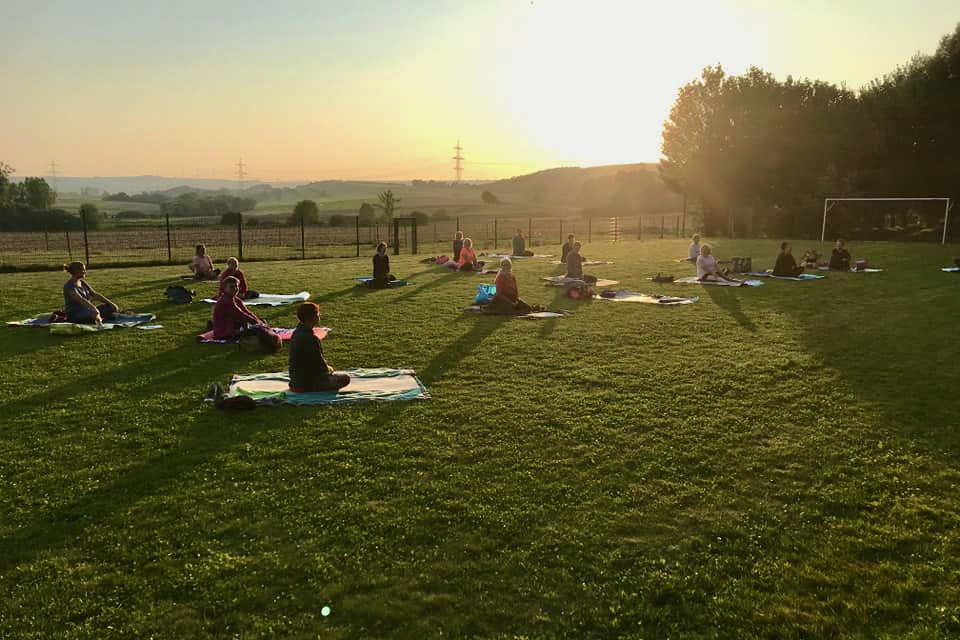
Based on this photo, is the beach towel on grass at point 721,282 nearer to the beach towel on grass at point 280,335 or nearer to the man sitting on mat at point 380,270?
the man sitting on mat at point 380,270

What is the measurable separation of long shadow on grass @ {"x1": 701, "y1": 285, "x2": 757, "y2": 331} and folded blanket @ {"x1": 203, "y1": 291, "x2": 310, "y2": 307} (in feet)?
33.0

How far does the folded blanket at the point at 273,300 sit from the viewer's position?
14.7m

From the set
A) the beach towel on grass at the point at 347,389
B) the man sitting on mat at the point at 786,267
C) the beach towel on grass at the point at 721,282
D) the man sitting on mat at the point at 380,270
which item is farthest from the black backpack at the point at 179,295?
the man sitting on mat at the point at 786,267

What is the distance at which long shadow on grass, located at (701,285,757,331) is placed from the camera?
12430 mm

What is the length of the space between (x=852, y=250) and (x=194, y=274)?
91.2 ft

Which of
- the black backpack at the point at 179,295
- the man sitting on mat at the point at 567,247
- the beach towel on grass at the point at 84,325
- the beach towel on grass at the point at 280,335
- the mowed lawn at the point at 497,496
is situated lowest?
the mowed lawn at the point at 497,496

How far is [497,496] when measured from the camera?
509 centimetres

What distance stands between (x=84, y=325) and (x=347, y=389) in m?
7.03

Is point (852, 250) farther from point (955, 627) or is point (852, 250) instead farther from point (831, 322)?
point (955, 627)

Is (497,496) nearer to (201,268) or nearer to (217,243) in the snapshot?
(201,268)

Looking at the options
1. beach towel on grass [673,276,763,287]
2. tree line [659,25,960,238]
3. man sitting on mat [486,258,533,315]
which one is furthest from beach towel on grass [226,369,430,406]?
tree line [659,25,960,238]

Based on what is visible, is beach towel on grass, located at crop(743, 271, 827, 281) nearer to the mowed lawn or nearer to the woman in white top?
the woman in white top

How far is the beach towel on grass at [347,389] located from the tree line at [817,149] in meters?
40.6

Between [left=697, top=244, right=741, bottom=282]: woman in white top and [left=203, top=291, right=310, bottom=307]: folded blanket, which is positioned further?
[left=697, top=244, right=741, bottom=282]: woman in white top
